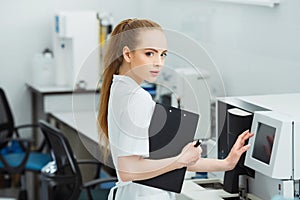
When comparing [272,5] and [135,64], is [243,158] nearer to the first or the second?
[135,64]

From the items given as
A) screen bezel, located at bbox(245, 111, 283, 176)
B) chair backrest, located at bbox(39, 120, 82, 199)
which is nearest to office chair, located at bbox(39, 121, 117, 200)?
chair backrest, located at bbox(39, 120, 82, 199)

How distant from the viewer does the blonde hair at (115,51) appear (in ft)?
6.53

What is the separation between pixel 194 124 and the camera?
205 cm

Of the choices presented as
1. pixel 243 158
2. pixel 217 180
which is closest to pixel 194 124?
pixel 243 158

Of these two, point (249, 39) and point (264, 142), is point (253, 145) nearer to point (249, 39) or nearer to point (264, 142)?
point (264, 142)

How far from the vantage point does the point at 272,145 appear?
2166 millimetres

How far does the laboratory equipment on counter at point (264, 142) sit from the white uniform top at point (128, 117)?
1.38ft

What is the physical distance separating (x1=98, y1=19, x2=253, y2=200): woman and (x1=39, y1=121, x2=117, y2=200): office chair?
4.87 ft

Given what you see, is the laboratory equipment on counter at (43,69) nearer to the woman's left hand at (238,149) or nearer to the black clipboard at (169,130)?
the woman's left hand at (238,149)

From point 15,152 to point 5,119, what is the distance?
243 mm

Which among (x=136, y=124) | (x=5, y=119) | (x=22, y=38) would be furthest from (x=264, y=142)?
(x=22, y=38)

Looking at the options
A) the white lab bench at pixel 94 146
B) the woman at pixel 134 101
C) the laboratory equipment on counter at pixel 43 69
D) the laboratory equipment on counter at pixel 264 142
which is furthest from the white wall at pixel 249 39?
the woman at pixel 134 101

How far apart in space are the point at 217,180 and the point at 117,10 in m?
2.82

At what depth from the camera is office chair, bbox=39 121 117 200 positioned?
3578 mm
